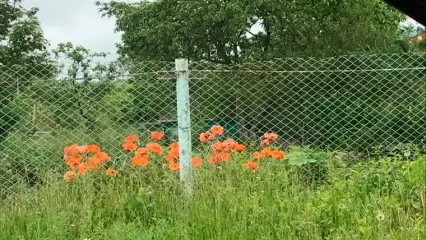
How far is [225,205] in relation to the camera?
11.0 ft

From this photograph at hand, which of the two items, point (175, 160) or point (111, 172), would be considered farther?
point (175, 160)

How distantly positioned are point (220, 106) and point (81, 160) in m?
1.71

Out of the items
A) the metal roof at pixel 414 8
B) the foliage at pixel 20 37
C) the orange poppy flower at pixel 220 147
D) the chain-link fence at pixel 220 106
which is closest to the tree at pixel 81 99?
the chain-link fence at pixel 220 106

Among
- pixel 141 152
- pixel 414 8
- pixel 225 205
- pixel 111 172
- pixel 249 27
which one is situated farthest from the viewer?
pixel 249 27

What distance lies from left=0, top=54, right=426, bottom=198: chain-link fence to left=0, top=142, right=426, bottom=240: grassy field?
571mm

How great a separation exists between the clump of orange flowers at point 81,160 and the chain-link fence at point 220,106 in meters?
0.34

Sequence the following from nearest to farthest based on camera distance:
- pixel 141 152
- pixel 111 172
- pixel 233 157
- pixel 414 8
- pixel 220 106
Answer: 1. pixel 414 8
2. pixel 111 172
3. pixel 141 152
4. pixel 233 157
5. pixel 220 106

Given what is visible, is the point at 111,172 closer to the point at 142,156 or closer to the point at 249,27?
the point at 142,156

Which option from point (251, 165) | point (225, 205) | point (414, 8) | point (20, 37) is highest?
point (20, 37)

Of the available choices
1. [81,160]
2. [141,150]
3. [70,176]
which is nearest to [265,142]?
[141,150]

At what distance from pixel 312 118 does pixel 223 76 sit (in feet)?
3.25

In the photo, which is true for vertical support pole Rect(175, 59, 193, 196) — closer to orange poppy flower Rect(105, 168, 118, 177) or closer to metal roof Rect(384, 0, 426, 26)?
orange poppy flower Rect(105, 168, 118, 177)

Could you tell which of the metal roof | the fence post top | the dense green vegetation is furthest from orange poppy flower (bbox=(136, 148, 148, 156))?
the metal roof

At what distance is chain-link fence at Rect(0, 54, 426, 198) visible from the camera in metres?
4.34
